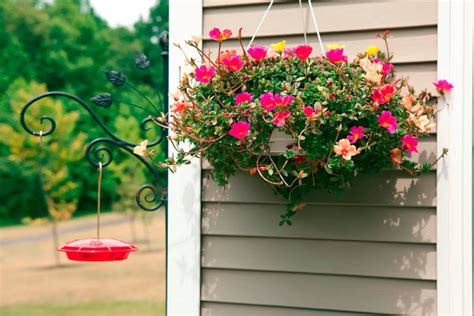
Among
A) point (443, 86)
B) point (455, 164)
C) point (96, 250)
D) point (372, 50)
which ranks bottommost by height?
point (96, 250)

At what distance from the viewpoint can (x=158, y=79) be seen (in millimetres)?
7586

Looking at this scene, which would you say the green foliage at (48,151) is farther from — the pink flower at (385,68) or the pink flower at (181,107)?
the pink flower at (385,68)

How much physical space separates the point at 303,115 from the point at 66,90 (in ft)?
22.4

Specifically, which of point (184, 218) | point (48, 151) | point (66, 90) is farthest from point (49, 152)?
point (184, 218)

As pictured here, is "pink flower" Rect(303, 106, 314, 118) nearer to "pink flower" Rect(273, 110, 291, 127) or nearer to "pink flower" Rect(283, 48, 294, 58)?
"pink flower" Rect(273, 110, 291, 127)

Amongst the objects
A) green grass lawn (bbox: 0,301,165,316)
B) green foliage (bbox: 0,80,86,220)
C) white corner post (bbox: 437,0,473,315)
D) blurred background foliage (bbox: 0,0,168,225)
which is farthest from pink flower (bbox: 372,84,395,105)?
green grass lawn (bbox: 0,301,165,316)

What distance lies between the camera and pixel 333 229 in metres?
1.92

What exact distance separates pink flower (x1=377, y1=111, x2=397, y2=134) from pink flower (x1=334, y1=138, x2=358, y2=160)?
0.11 m

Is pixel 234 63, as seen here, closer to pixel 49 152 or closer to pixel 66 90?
pixel 49 152

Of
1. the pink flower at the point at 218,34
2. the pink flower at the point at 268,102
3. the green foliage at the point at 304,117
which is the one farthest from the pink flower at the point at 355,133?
the pink flower at the point at 218,34

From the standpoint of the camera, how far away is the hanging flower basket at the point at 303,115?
158 cm

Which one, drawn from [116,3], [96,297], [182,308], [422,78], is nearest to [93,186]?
[96,297]

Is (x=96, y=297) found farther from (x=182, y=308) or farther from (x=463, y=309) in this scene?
(x=463, y=309)

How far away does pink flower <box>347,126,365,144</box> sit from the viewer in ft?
5.14
